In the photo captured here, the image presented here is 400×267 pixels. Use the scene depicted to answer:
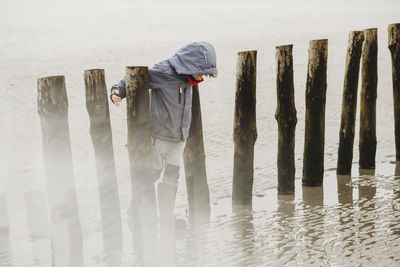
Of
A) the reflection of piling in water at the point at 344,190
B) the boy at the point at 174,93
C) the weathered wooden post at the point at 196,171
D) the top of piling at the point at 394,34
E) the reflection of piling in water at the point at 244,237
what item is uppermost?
the top of piling at the point at 394,34

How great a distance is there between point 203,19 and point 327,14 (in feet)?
23.0

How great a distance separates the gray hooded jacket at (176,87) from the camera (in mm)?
4484

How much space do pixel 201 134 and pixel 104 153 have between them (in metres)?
1.26

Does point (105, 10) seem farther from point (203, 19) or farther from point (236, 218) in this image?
point (236, 218)

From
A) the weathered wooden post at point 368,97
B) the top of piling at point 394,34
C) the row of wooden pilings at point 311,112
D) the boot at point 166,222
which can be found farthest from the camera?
the top of piling at point 394,34

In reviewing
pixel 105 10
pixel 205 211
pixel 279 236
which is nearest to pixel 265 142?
pixel 205 211

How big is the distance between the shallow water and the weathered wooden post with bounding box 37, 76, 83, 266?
0.33m

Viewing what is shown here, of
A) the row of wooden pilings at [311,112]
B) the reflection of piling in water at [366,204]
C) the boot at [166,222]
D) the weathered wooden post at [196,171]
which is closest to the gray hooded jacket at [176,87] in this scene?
the weathered wooden post at [196,171]

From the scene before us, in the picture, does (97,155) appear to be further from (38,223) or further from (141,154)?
(38,223)

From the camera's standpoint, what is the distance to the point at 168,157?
4.81 m

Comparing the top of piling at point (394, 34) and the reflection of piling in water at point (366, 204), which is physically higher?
the top of piling at point (394, 34)

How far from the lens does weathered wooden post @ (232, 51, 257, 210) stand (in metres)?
5.13

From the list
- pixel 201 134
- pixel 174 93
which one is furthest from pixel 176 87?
pixel 201 134

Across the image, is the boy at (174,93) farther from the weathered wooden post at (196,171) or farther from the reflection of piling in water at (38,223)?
the reflection of piling in water at (38,223)
